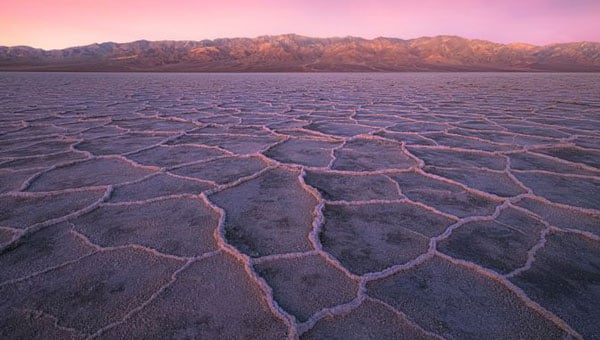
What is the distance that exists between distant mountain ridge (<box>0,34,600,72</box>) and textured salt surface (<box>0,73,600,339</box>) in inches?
1438

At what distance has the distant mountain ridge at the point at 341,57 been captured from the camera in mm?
39781

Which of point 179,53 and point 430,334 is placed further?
point 179,53

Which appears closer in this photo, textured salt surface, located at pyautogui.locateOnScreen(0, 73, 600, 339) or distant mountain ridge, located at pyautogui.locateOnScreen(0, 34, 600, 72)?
textured salt surface, located at pyautogui.locateOnScreen(0, 73, 600, 339)

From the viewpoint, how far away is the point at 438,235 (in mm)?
1395

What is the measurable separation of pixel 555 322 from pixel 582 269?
366 millimetres

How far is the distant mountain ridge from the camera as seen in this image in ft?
131

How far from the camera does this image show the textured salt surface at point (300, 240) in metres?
0.95

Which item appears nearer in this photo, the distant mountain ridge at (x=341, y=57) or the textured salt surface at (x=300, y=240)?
the textured salt surface at (x=300, y=240)

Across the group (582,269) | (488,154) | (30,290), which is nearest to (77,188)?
(30,290)

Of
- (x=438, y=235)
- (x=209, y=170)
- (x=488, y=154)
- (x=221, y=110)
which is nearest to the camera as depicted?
(x=438, y=235)

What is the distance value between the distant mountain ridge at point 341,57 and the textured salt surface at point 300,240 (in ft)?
120

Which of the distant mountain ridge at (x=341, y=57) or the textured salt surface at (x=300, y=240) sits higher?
the distant mountain ridge at (x=341, y=57)

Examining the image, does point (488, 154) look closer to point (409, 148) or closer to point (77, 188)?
point (409, 148)

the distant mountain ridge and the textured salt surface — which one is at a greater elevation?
the distant mountain ridge
